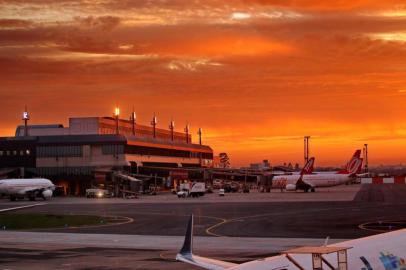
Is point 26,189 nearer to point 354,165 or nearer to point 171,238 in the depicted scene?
point 354,165

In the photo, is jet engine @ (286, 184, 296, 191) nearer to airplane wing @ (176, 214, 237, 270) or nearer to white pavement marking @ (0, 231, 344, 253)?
white pavement marking @ (0, 231, 344, 253)

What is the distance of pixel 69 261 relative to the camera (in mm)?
37219

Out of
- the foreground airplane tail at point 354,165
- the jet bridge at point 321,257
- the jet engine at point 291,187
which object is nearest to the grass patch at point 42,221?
the jet bridge at point 321,257

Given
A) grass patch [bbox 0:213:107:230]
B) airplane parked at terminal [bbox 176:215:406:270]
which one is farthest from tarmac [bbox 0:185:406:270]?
airplane parked at terminal [bbox 176:215:406:270]

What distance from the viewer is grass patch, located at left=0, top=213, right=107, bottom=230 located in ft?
209

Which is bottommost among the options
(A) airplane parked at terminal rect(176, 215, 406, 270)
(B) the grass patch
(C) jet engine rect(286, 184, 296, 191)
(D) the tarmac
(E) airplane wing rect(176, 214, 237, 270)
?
(B) the grass patch

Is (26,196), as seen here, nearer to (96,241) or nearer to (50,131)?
(50,131)

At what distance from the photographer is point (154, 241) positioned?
156 feet

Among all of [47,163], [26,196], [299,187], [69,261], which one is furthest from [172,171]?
[69,261]

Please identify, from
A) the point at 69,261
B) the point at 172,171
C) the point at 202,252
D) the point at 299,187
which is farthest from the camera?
the point at 172,171

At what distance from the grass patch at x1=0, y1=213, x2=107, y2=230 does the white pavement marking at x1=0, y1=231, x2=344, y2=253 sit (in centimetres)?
852

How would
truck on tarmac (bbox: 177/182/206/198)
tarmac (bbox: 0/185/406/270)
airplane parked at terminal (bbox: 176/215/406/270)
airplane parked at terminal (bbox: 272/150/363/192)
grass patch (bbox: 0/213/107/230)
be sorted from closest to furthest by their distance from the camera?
airplane parked at terminal (bbox: 176/215/406/270) < tarmac (bbox: 0/185/406/270) < grass patch (bbox: 0/213/107/230) < truck on tarmac (bbox: 177/182/206/198) < airplane parked at terminal (bbox: 272/150/363/192)

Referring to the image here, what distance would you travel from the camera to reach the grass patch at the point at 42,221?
63.8 metres

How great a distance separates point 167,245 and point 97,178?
373 ft
